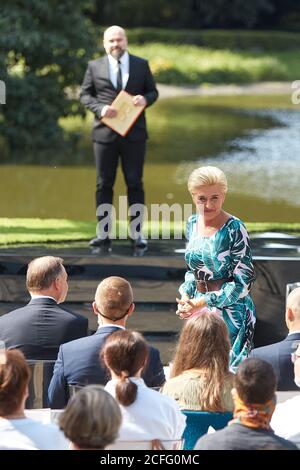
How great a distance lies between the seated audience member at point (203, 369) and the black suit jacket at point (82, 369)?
269 mm

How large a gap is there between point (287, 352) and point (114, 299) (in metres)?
0.83

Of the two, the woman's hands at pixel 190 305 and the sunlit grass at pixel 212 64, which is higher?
the sunlit grass at pixel 212 64

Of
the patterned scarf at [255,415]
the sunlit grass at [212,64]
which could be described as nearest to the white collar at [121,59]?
the patterned scarf at [255,415]

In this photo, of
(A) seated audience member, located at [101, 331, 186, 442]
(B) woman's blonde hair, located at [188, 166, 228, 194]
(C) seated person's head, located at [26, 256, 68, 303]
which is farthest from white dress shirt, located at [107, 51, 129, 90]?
(A) seated audience member, located at [101, 331, 186, 442]

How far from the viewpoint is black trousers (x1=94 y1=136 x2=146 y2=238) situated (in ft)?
27.9

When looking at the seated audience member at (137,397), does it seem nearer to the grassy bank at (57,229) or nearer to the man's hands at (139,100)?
the man's hands at (139,100)

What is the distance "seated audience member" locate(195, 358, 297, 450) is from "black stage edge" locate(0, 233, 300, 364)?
12.3ft

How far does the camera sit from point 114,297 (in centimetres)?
523

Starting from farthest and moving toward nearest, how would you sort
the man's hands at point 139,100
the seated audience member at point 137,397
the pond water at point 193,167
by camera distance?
the pond water at point 193,167
the man's hands at point 139,100
the seated audience member at point 137,397

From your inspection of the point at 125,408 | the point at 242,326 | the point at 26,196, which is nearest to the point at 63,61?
the point at 26,196

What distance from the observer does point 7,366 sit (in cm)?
403

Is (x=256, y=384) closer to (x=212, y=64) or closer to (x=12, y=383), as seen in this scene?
(x=12, y=383)

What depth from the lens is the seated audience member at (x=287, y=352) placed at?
5254 mm

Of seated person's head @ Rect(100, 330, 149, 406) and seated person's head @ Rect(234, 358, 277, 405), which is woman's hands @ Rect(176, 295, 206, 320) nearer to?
seated person's head @ Rect(100, 330, 149, 406)
